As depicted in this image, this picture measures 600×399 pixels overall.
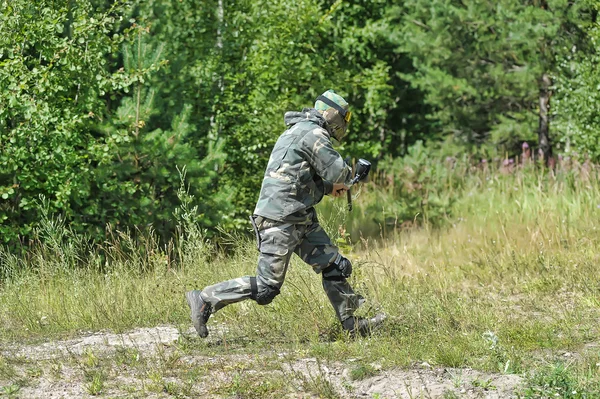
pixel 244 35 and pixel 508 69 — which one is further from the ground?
pixel 244 35

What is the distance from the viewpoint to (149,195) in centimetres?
923

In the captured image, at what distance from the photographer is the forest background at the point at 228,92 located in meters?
8.37

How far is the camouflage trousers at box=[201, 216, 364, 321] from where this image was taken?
18.9 feet

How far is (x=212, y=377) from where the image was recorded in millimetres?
5277

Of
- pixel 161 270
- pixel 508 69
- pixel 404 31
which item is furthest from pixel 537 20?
pixel 161 270

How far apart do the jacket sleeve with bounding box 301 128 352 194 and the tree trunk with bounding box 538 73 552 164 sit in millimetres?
8615

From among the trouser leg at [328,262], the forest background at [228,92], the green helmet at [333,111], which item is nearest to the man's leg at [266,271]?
the trouser leg at [328,262]

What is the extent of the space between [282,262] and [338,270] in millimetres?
422

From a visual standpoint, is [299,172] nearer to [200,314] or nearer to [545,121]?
[200,314]

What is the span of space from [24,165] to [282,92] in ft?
14.3

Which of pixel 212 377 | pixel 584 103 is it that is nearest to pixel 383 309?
pixel 212 377

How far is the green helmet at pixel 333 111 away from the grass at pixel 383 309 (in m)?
1.37

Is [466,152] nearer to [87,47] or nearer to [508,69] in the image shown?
[508,69]

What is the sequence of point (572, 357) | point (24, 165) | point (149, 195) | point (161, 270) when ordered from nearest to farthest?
point (572, 357) → point (161, 270) → point (24, 165) → point (149, 195)
